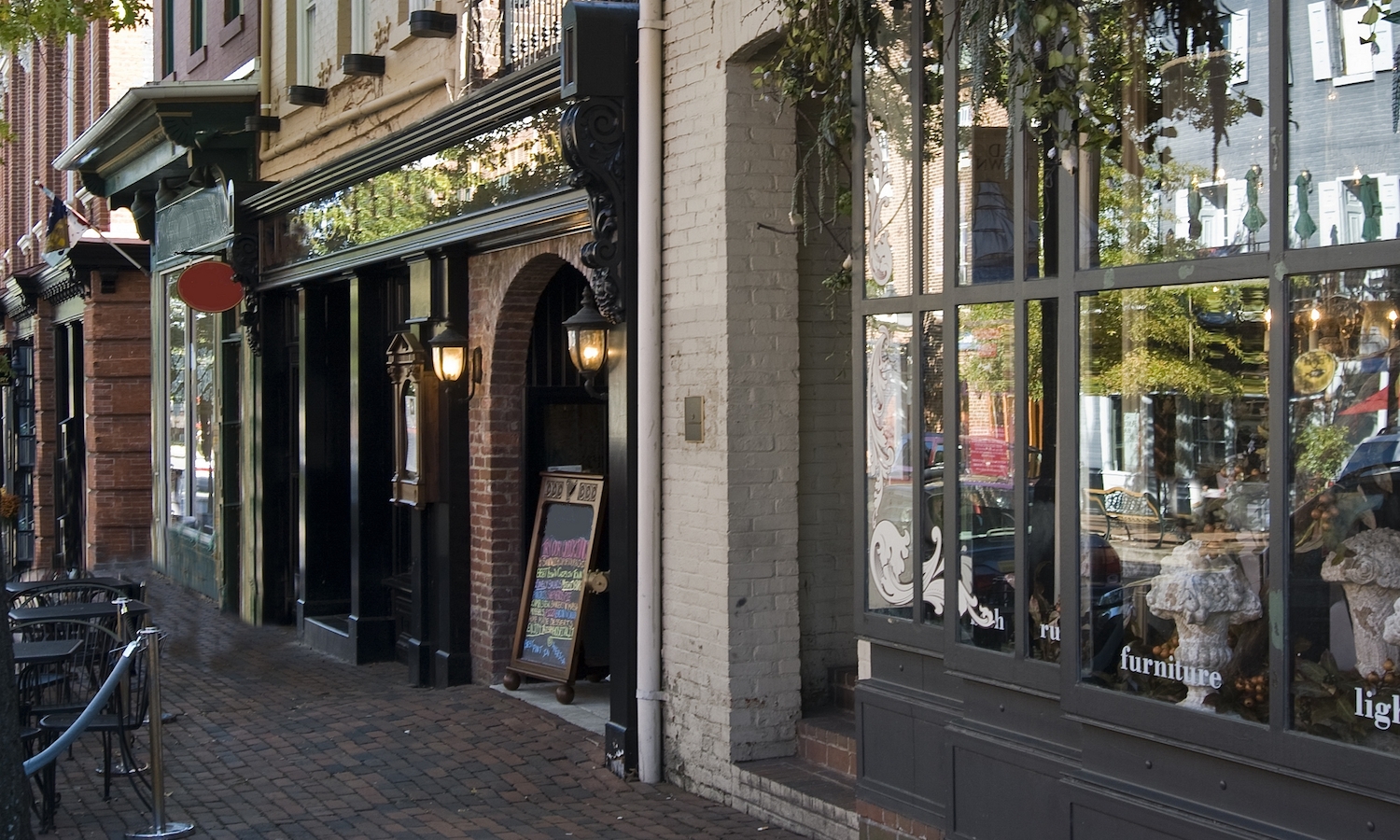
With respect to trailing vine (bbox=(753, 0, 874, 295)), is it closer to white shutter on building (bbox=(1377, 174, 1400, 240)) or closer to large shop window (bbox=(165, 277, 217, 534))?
white shutter on building (bbox=(1377, 174, 1400, 240))

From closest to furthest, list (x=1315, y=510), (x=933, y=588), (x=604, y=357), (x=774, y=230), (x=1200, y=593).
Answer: (x=1315, y=510), (x=1200, y=593), (x=933, y=588), (x=774, y=230), (x=604, y=357)

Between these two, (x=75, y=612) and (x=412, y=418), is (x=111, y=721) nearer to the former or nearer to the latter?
(x=75, y=612)

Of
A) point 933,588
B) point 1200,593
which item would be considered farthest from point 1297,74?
point 933,588

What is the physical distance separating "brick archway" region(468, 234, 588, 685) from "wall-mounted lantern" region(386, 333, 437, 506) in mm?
409

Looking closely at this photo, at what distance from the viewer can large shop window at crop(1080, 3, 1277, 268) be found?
4434mm

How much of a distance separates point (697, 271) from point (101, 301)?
14620mm

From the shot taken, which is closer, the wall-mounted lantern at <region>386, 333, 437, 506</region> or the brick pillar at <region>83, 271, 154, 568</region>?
the wall-mounted lantern at <region>386, 333, 437, 506</region>

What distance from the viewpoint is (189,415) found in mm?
17266

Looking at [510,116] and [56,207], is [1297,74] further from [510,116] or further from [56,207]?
[56,207]

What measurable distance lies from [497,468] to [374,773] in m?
2.74

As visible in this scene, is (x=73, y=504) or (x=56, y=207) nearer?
(x=56, y=207)

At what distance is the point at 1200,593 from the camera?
15.0ft

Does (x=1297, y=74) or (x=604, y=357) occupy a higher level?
(x=1297, y=74)

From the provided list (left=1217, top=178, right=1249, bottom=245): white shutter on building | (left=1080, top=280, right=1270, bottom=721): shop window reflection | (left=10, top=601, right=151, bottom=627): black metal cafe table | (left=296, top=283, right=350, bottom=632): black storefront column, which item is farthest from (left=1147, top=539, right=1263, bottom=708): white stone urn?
(left=296, top=283, right=350, bottom=632): black storefront column
